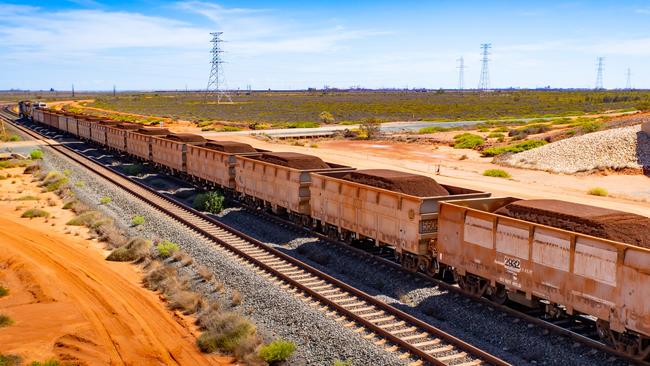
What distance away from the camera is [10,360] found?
12398mm

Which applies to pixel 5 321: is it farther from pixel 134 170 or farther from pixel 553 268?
pixel 134 170

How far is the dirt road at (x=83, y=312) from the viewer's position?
13.2m

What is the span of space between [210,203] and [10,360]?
14494mm

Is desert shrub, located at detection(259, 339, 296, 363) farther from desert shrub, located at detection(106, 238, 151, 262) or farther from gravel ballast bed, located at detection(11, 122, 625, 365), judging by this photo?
desert shrub, located at detection(106, 238, 151, 262)

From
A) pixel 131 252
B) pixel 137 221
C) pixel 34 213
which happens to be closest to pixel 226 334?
pixel 131 252

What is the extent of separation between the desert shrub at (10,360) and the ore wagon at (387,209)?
9603 millimetres

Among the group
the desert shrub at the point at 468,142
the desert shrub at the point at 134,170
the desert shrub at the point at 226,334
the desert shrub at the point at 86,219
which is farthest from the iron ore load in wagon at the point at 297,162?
the desert shrub at the point at 468,142

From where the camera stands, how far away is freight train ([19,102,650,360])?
37.2ft

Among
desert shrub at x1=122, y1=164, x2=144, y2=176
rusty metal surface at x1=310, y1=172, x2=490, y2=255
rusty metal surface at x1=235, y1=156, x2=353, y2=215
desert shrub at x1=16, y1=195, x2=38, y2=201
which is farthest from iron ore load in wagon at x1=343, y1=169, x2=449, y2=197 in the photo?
desert shrub at x1=122, y1=164, x2=144, y2=176

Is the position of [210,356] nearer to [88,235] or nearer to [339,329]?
[339,329]

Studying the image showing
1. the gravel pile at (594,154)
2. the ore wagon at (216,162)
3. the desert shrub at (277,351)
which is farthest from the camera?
the gravel pile at (594,154)

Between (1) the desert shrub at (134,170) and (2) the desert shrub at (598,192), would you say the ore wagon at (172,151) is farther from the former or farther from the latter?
(2) the desert shrub at (598,192)

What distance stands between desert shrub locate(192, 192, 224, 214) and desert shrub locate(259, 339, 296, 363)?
14.6 meters

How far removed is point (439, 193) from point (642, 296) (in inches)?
Result: 305
